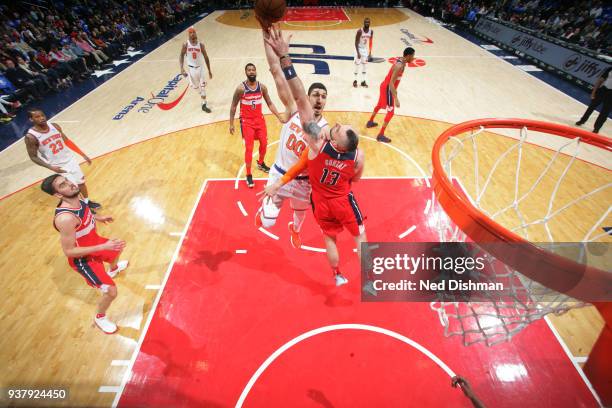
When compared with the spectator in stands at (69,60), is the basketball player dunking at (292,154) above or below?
above

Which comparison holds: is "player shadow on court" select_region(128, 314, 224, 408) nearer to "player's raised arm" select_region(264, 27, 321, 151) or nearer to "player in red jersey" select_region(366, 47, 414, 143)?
"player's raised arm" select_region(264, 27, 321, 151)

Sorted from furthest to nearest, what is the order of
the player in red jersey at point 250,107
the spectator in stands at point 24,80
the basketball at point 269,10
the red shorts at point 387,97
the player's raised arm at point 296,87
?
the spectator in stands at point 24,80 → the red shorts at point 387,97 → the player in red jersey at point 250,107 → the player's raised arm at point 296,87 → the basketball at point 269,10

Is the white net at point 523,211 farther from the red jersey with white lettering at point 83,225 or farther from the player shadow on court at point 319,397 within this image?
the red jersey with white lettering at point 83,225

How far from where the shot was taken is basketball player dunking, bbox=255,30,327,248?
359 centimetres

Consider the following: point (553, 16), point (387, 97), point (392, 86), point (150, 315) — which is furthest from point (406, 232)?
point (553, 16)

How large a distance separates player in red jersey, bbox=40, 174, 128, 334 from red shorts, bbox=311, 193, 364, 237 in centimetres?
205

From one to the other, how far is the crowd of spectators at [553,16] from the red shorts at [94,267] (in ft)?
53.3

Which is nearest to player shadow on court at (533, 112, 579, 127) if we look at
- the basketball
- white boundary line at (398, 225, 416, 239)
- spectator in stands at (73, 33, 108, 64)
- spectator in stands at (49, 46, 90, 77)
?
white boundary line at (398, 225, 416, 239)

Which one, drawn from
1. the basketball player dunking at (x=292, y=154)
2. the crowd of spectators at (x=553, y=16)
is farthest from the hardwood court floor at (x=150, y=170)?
the crowd of spectators at (x=553, y=16)

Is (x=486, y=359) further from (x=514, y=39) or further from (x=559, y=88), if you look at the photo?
(x=514, y=39)

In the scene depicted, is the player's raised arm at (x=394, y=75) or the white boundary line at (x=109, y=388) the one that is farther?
the player's raised arm at (x=394, y=75)

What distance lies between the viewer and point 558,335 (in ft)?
12.0

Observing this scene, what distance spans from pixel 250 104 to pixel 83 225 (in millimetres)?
3226

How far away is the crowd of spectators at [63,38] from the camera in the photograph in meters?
9.61
